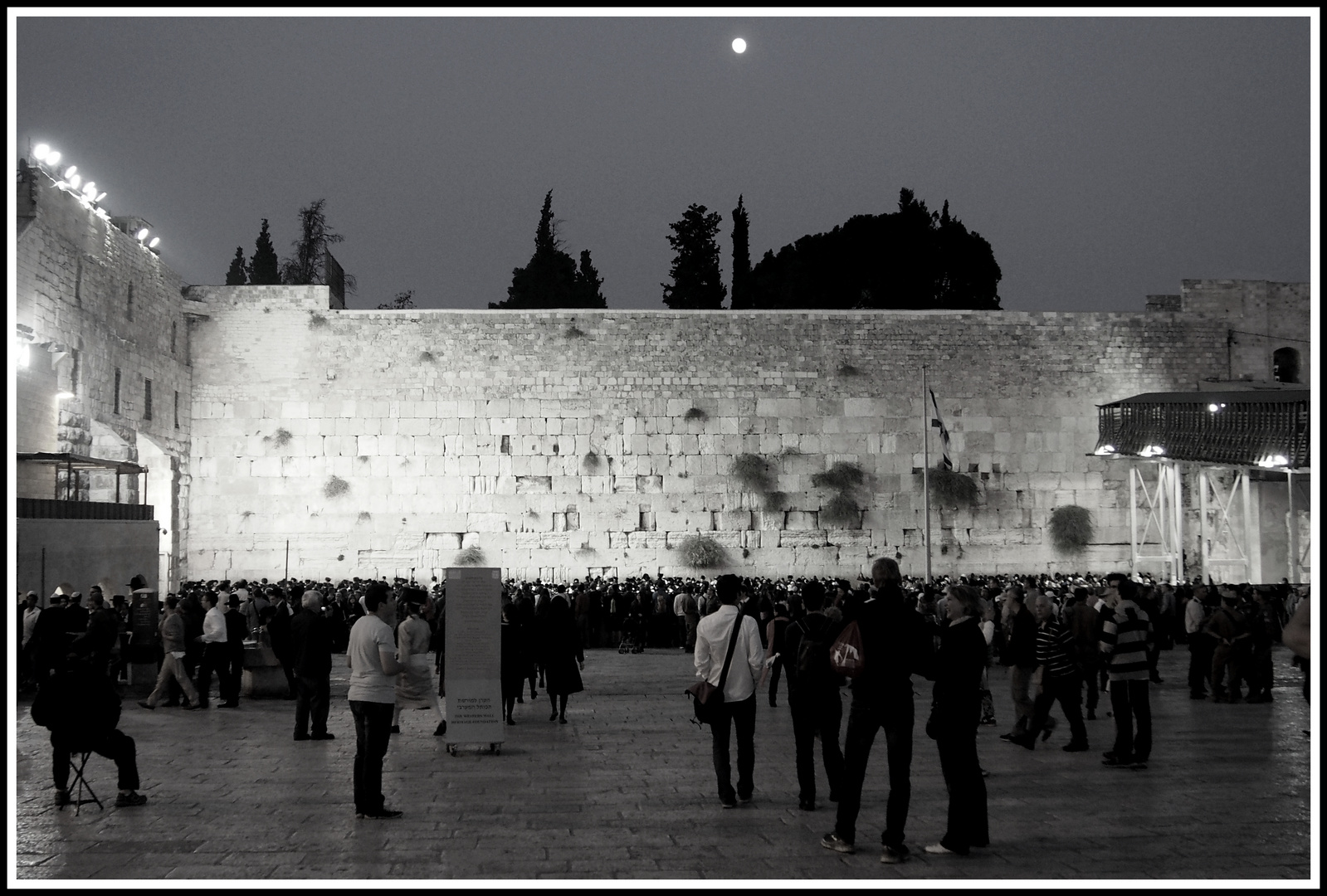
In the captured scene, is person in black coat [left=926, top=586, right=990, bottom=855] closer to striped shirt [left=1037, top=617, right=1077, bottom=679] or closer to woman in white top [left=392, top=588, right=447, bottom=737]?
striped shirt [left=1037, top=617, right=1077, bottom=679]

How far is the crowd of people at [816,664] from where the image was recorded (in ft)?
16.0

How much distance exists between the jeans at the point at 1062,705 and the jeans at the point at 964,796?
2923mm

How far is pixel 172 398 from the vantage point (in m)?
21.6

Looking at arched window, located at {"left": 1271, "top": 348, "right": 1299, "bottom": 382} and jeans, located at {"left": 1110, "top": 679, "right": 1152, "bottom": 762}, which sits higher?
arched window, located at {"left": 1271, "top": 348, "right": 1299, "bottom": 382}

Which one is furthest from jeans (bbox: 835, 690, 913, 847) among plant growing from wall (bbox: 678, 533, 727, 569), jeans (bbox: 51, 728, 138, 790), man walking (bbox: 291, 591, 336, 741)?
plant growing from wall (bbox: 678, 533, 727, 569)

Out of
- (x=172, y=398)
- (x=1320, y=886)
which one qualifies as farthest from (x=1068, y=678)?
(x=172, y=398)

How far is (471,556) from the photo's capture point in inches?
865

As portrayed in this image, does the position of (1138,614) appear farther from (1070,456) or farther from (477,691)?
(1070,456)

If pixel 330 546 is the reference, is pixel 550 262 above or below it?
above

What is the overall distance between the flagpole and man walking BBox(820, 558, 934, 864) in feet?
48.2

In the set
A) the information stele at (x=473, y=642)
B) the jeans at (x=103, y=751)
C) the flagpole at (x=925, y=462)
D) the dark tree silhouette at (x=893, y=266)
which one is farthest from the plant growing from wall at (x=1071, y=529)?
the jeans at (x=103, y=751)

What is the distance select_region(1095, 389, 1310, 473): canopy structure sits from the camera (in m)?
17.3

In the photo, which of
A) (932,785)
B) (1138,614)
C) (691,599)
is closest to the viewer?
(932,785)

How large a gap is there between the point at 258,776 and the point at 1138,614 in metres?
5.57
